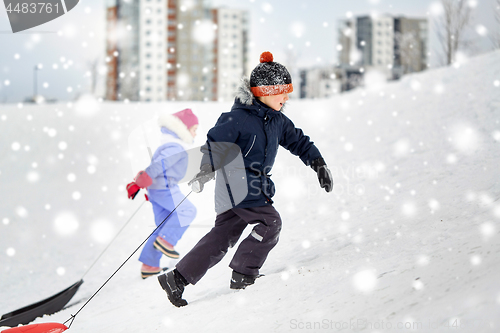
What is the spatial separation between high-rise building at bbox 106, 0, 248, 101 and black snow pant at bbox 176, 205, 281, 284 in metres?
47.8

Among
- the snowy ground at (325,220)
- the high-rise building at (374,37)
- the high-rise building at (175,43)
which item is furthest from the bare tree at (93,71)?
the high-rise building at (374,37)

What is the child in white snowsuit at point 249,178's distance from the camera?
7.27 ft

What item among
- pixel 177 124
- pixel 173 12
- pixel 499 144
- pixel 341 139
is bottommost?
pixel 173 12

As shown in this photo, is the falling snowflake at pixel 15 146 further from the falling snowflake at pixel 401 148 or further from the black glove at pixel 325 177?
the black glove at pixel 325 177

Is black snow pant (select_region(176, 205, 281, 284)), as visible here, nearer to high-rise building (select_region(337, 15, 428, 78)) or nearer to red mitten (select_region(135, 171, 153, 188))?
red mitten (select_region(135, 171, 153, 188))

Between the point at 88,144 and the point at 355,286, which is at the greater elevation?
the point at 355,286

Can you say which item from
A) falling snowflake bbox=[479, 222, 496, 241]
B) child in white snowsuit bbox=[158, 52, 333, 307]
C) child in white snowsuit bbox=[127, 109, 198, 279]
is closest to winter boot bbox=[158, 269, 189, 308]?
child in white snowsuit bbox=[158, 52, 333, 307]

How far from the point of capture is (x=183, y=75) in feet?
173

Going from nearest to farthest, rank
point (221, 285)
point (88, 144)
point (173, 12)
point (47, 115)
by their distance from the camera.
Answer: point (221, 285)
point (88, 144)
point (47, 115)
point (173, 12)

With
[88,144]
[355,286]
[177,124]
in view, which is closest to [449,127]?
[177,124]

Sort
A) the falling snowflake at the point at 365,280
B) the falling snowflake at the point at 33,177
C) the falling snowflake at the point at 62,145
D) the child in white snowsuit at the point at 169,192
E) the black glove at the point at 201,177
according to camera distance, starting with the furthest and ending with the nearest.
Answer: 1. the falling snowflake at the point at 62,145
2. the falling snowflake at the point at 33,177
3. the child in white snowsuit at the point at 169,192
4. the black glove at the point at 201,177
5. the falling snowflake at the point at 365,280

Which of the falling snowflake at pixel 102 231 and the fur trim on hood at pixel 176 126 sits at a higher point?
the fur trim on hood at pixel 176 126

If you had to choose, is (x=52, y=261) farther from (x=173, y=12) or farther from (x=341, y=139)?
(x=173, y=12)

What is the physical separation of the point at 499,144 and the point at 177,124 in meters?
3.44
